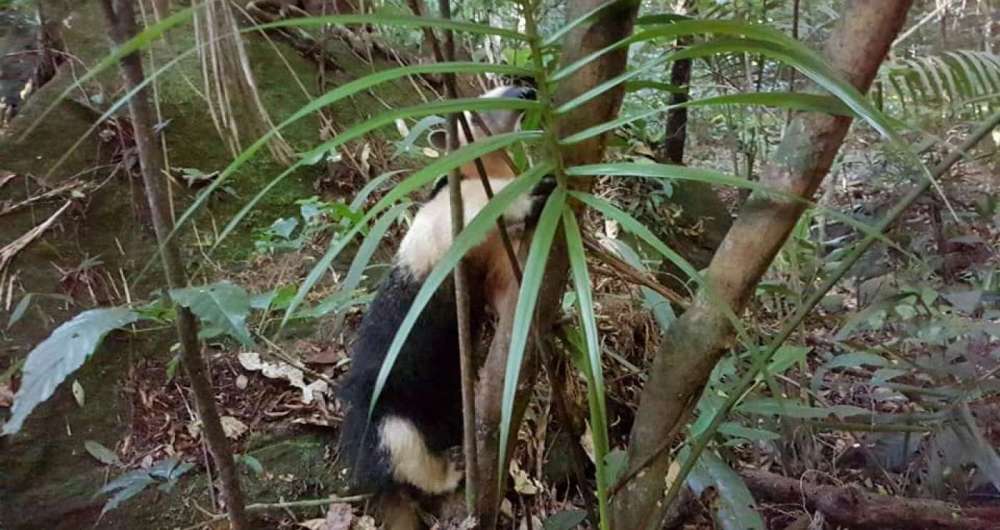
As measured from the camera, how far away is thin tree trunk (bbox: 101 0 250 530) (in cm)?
99

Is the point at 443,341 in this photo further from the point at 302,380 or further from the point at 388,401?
the point at 302,380

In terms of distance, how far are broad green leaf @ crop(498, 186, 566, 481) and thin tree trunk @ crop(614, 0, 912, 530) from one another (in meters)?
0.27

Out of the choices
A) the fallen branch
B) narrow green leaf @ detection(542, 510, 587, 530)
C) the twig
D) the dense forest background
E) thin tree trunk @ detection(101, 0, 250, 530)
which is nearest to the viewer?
the dense forest background

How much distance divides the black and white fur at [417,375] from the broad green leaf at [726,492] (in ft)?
2.56

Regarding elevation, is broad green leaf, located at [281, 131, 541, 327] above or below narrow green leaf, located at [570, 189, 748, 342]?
above

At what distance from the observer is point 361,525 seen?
2184mm

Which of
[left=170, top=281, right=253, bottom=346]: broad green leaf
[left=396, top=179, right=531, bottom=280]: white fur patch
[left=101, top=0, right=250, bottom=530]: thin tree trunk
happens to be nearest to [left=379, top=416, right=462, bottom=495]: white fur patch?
[left=396, top=179, right=531, bottom=280]: white fur patch

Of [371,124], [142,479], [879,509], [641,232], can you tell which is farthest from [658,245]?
[879,509]

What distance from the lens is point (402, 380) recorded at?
2.28m

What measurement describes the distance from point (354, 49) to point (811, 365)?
2.63m

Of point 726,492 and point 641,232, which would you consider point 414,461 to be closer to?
point 726,492

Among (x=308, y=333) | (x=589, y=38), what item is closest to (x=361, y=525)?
(x=308, y=333)

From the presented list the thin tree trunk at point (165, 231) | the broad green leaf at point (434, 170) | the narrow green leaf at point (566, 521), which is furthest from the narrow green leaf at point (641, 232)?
the narrow green leaf at point (566, 521)

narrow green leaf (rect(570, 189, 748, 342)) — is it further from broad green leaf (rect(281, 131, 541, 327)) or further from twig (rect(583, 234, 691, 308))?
twig (rect(583, 234, 691, 308))
